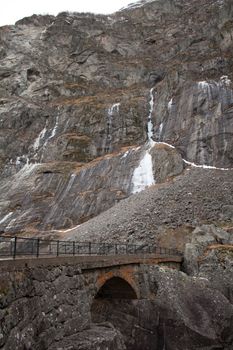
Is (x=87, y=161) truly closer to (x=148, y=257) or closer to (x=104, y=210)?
(x=104, y=210)

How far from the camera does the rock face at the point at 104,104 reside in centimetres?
5588

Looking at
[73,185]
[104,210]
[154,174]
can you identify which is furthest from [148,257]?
[73,185]

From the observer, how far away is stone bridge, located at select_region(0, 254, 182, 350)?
945 centimetres

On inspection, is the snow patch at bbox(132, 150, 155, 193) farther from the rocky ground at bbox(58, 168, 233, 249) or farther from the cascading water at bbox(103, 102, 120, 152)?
the cascading water at bbox(103, 102, 120, 152)

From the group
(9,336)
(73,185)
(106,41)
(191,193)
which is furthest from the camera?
(106,41)

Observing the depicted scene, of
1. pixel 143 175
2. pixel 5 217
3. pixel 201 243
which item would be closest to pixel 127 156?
pixel 143 175

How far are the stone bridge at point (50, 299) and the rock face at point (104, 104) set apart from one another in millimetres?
35153

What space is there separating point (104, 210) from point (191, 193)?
1289cm

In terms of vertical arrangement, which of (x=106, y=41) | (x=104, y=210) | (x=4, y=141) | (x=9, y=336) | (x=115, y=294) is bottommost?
(x=115, y=294)

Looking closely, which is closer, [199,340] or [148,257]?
[199,340]

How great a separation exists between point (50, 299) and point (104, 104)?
235ft

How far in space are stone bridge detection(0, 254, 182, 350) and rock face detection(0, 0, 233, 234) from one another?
35.2 meters

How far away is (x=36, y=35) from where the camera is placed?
111 meters

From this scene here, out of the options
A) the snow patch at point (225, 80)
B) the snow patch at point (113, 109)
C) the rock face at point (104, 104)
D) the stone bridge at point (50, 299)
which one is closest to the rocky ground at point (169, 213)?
the rock face at point (104, 104)
